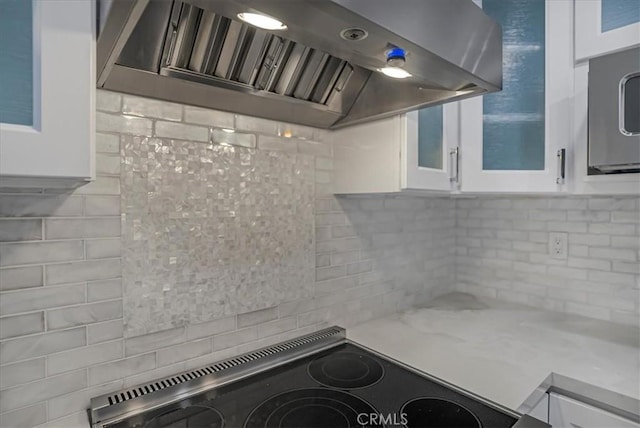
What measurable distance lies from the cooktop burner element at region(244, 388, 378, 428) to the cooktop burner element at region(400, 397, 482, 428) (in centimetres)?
10

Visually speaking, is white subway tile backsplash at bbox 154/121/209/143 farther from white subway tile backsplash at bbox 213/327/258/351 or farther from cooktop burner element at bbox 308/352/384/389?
cooktop burner element at bbox 308/352/384/389

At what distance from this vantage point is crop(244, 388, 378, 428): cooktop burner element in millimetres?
888

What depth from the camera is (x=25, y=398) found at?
836 mm

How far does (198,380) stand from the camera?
3.36ft

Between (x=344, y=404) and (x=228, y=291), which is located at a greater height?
(x=228, y=291)

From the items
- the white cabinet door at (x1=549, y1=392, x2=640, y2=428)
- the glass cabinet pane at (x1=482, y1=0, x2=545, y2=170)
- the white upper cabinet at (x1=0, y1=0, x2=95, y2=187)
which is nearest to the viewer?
the white upper cabinet at (x1=0, y1=0, x2=95, y2=187)

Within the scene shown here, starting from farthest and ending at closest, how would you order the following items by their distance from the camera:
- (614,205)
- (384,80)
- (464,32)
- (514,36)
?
(614,205) < (514,36) < (384,80) < (464,32)

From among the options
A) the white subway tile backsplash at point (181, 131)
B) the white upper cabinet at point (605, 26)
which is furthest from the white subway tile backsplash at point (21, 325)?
the white upper cabinet at point (605, 26)

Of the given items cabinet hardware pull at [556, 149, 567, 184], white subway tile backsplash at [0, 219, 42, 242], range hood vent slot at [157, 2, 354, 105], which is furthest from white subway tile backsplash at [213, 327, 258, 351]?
cabinet hardware pull at [556, 149, 567, 184]

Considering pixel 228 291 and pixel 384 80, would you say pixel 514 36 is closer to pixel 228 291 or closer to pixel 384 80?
pixel 384 80

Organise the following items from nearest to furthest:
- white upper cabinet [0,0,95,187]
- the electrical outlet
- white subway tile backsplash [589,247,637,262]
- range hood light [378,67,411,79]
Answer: white upper cabinet [0,0,95,187], range hood light [378,67,411,79], white subway tile backsplash [589,247,637,262], the electrical outlet

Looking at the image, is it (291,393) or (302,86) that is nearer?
(291,393)

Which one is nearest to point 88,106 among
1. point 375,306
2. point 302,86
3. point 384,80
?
point 302,86

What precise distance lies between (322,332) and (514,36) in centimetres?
137
